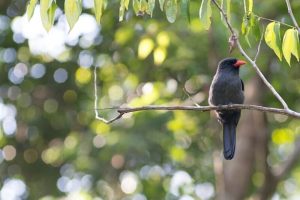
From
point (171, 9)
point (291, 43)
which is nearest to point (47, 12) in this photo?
point (171, 9)

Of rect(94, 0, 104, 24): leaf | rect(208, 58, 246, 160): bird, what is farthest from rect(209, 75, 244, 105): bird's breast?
rect(94, 0, 104, 24): leaf

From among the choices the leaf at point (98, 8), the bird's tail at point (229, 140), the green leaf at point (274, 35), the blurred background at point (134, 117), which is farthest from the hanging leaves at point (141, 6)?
the blurred background at point (134, 117)

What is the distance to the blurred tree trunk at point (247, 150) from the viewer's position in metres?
9.74

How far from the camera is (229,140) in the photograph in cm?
607

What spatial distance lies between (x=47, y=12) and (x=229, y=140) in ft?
6.76

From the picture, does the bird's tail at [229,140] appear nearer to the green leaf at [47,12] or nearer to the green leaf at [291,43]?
the green leaf at [291,43]

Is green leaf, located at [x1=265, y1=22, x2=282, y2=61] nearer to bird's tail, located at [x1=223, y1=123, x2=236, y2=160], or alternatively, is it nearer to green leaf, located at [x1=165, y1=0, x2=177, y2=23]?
green leaf, located at [x1=165, y1=0, x2=177, y2=23]

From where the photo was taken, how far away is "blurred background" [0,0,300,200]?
9641 millimetres

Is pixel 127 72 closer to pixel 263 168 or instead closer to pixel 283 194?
pixel 263 168

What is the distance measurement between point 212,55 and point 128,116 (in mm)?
1466

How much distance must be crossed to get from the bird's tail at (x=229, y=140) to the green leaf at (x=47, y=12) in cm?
192

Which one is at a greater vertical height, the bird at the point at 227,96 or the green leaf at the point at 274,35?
the green leaf at the point at 274,35

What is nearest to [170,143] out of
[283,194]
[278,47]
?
[283,194]

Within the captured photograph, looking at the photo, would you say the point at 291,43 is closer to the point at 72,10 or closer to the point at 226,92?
the point at 72,10
